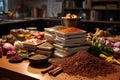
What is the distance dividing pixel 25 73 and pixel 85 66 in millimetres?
416

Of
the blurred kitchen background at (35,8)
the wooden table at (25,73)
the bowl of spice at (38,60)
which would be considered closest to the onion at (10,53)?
the wooden table at (25,73)

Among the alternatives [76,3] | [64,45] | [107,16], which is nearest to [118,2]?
[107,16]

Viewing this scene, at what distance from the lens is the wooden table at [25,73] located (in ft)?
3.59

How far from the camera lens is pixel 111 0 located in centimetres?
392

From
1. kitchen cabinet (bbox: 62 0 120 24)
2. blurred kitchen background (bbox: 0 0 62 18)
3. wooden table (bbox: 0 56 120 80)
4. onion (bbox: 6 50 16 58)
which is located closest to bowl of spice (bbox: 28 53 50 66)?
wooden table (bbox: 0 56 120 80)

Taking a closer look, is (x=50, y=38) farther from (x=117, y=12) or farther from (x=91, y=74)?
(x=117, y=12)

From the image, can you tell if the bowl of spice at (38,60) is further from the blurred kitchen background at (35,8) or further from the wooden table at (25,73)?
the blurred kitchen background at (35,8)

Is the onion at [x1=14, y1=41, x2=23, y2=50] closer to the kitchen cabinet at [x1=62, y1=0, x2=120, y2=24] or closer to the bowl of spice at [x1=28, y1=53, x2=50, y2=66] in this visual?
the bowl of spice at [x1=28, y1=53, x2=50, y2=66]

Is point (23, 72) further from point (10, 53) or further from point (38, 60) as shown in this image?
point (10, 53)

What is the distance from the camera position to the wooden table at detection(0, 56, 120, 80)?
1095mm

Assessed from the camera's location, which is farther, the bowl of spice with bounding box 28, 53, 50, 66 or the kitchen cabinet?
the kitchen cabinet

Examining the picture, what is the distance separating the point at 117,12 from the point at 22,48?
3.09 m

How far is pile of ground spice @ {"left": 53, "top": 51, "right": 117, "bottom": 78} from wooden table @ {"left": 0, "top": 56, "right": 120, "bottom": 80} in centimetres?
5

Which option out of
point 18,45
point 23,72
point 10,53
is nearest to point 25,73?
point 23,72
